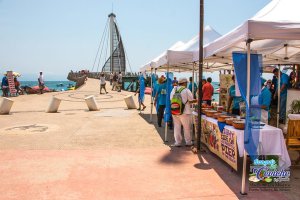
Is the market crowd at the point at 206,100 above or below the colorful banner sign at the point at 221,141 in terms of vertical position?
above

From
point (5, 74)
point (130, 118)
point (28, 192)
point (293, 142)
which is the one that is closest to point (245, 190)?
point (293, 142)

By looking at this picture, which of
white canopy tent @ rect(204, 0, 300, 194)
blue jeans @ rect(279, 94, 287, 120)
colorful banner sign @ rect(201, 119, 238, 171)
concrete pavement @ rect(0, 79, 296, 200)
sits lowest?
concrete pavement @ rect(0, 79, 296, 200)

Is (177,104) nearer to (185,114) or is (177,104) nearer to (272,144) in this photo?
(185,114)

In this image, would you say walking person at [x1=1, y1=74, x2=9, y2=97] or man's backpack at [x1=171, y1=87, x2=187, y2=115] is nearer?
man's backpack at [x1=171, y1=87, x2=187, y2=115]

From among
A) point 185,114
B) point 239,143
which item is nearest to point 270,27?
point 239,143

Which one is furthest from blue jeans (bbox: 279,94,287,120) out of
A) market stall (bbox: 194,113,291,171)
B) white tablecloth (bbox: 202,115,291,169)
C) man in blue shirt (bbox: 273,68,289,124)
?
white tablecloth (bbox: 202,115,291,169)

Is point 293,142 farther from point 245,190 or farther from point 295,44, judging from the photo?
point 295,44

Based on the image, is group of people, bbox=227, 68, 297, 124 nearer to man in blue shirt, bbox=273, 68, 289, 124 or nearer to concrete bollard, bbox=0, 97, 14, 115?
man in blue shirt, bbox=273, 68, 289, 124

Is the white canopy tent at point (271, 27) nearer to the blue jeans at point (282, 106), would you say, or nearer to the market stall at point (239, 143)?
the market stall at point (239, 143)

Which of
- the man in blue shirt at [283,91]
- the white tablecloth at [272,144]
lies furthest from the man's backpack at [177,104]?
the man in blue shirt at [283,91]

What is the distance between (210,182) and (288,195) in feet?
4.01

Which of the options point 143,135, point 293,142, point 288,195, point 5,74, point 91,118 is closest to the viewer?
point 288,195

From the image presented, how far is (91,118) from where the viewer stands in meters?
12.8

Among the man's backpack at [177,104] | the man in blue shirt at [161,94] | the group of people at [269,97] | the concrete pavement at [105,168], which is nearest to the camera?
the concrete pavement at [105,168]
